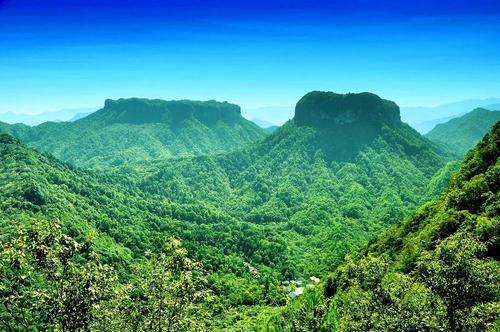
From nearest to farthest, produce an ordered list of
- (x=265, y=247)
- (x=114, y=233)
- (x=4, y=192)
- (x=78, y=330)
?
(x=78, y=330) < (x=4, y=192) < (x=114, y=233) < (x=265, y=247)

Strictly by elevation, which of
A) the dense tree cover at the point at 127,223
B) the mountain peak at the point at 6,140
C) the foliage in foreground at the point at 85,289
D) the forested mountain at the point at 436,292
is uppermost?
the mountain peak at the point at 6,140

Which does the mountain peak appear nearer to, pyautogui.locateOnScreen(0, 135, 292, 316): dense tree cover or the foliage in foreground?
pyautogui.locateOnScreen(0, 135, 292, 316): dense tree cover

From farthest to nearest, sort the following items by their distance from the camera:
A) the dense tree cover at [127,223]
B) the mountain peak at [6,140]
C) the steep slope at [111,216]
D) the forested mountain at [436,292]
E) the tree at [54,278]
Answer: the mountain peak at [6,140], the steep slope at [111,216], the dense tree cover at [127,223], the forested mountain at [436,292], the tree at [54,278]

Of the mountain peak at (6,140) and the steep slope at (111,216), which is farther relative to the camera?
the mountain peak at (6,140)

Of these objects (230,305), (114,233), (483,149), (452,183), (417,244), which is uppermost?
(483,149)

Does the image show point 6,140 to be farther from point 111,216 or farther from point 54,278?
point 54,278

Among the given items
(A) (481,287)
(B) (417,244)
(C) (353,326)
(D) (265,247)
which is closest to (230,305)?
(D) (265,247)

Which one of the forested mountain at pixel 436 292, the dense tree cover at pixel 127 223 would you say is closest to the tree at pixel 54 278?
the forested mountain at pixel 436 292

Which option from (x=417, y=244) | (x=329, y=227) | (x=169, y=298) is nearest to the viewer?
(x=169, y=298)

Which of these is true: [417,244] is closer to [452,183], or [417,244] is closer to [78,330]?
[452,183]

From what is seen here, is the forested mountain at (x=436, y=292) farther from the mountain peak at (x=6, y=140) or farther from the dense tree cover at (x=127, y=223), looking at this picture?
the mountain peak at (x=6, y=140)

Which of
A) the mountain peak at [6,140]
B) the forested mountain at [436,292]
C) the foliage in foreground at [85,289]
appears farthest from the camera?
the mountain peak at [6,140]
